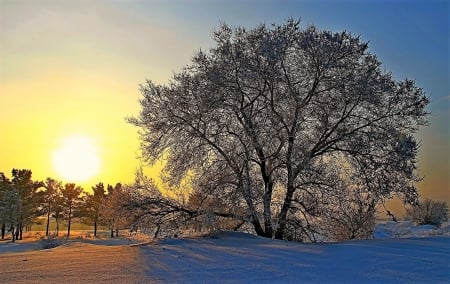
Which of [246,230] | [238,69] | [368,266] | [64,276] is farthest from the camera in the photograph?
[246,230]

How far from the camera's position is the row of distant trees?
42.1 m

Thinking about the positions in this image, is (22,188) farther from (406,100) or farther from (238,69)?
(406,100)

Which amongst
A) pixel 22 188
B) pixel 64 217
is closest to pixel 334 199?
pixel 22 188

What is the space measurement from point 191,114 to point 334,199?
5.80 m

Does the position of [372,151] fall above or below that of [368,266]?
above

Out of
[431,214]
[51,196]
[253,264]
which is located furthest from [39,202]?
[253,264]

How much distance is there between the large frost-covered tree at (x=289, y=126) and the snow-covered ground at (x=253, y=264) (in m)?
2.84

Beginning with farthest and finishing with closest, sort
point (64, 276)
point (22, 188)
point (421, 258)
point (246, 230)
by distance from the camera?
point (22, 188) < point (246, 230) < point (421, 258) < point (64, 276)

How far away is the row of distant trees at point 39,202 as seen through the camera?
42125 mm

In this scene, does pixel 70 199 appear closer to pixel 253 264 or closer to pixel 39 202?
pixel 39 202

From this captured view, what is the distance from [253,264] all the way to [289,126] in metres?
7.31

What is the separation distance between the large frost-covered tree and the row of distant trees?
27.1 meters

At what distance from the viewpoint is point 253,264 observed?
377 inches

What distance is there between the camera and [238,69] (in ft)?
51.2
